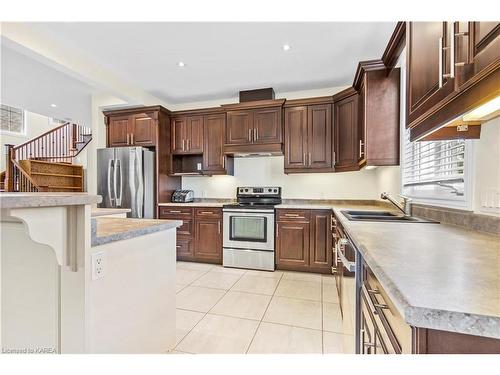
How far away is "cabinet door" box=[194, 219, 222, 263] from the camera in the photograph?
12.3 feet

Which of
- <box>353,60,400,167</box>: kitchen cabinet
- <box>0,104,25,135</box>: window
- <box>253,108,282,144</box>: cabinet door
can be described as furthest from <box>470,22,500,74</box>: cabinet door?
<box>0,104,25,135</box>: window

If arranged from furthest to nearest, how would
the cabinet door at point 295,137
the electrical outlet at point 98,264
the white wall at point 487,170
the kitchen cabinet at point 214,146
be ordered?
the kitchen cabinet at point 214,146 → the cabinet door at point 295,137 → the white wall at point 487,170 → the electrical outlet at point 98,264

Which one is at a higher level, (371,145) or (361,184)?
(371,145)

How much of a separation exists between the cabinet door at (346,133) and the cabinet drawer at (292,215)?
81cm

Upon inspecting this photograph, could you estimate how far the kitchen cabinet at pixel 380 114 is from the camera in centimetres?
245

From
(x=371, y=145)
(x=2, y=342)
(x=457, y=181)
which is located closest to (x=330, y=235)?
(x=371, y=145)

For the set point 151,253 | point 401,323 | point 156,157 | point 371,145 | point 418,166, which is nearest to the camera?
point 401,323

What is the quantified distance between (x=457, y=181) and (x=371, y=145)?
1020 millimetres

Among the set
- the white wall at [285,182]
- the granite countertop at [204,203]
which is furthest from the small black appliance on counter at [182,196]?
the white wall at [285,182]

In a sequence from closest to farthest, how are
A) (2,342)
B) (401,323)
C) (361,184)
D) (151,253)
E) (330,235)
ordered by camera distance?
(401,323) → (2,342) → (151,253) → (330,235) → (361,184)

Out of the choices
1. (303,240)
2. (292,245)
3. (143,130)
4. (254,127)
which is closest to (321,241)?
(303,240)

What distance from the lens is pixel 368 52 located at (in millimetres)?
2824

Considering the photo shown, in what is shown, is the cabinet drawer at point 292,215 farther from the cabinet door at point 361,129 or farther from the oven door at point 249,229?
the cabinet door at point 361,129

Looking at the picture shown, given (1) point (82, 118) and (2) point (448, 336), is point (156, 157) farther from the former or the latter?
(2) point (448, 336)
